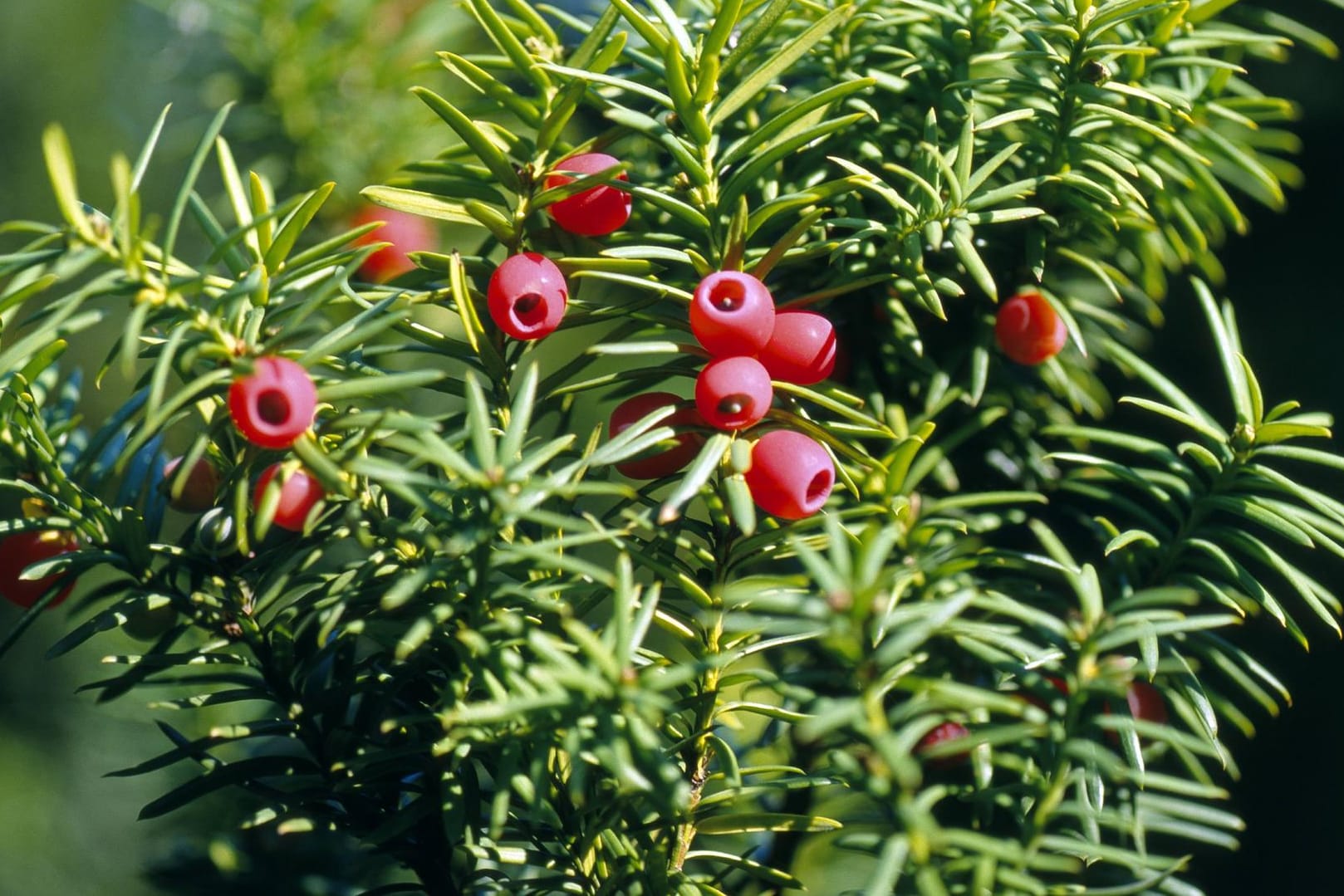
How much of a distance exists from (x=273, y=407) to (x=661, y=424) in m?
0.16

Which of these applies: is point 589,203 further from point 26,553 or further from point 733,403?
point 26,553

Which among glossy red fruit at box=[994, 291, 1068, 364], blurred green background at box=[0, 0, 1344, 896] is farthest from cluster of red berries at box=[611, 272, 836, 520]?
blurred green background at box=[0, 0, 1344, 896]

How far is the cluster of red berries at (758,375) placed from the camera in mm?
420

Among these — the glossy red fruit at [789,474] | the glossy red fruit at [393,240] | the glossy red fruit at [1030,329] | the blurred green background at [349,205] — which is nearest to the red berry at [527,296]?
the glossy red fruit at [789,474]

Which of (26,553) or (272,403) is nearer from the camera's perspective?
(272,403)

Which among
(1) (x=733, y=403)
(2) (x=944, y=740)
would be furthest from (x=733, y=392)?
(2) (x=944, y=740)

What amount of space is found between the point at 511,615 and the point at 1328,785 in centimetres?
66

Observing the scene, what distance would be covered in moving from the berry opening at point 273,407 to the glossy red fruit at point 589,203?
0.15m

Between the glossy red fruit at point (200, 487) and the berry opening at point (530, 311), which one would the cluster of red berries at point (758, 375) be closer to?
the berry opening at point (530, 311)

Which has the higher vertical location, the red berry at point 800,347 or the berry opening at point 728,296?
the berry opening at point 728,296

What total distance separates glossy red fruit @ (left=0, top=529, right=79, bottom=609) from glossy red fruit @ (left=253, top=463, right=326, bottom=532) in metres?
0.15

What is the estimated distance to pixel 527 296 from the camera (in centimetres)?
44

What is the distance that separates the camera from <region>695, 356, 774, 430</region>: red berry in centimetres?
42

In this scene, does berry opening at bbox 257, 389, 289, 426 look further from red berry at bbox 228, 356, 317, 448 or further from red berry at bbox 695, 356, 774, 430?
red berry at bbox 695, 356, 774, 430
